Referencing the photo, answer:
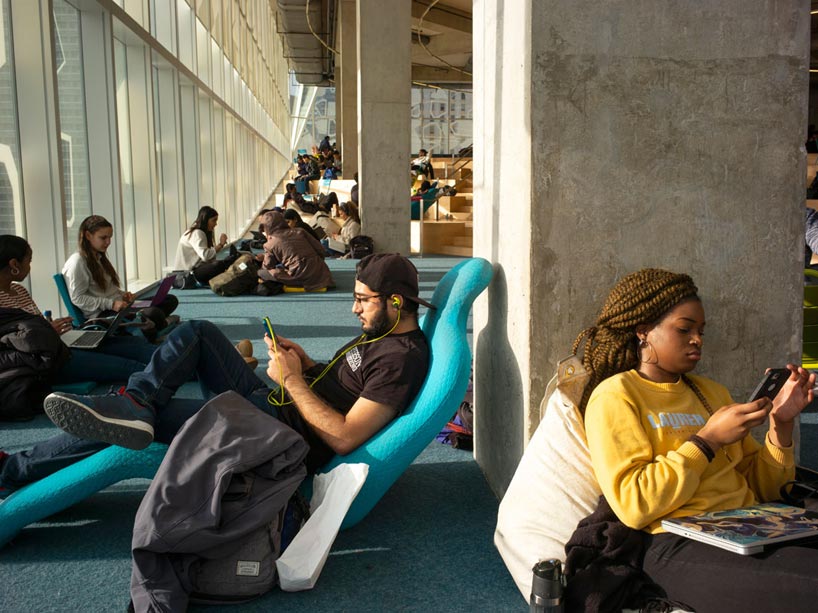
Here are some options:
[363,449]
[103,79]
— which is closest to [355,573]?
[363,449]

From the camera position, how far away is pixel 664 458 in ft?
7.48

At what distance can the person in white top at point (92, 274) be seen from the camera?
6754 millimetres

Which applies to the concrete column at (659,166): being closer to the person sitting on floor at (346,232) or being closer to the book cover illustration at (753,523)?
the book cover illustration at (753,523)

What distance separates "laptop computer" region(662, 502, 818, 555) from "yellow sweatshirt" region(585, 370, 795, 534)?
0.18ft

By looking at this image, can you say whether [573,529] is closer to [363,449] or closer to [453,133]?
[363,449]

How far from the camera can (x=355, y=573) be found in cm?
299

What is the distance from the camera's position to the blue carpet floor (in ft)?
9.14

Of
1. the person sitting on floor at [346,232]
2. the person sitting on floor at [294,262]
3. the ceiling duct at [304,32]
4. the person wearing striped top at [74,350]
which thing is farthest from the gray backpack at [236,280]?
the ceiling duct at [304,32]

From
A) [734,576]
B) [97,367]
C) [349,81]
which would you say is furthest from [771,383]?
[349,81]

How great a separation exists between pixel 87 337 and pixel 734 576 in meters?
5.05

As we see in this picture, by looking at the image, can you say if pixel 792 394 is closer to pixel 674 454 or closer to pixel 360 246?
pixel 674 454

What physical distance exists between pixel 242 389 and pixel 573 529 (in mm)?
1873

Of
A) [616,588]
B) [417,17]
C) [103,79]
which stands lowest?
[616,588]

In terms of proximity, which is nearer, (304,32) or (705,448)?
(705,448)
